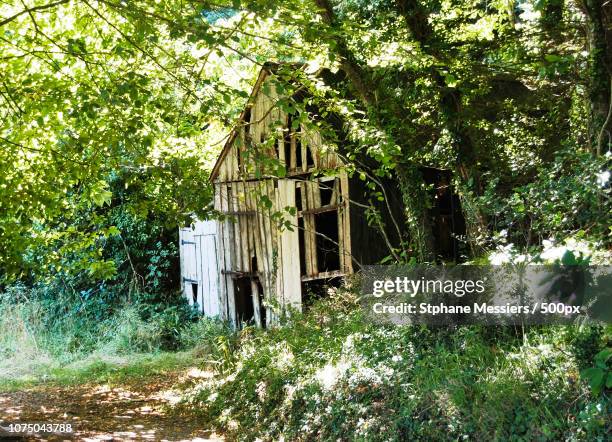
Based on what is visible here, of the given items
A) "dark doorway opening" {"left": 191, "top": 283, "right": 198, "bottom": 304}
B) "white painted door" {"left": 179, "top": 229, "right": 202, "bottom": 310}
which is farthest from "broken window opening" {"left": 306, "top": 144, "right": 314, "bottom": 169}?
"dark doorway opening" {"left": 191, "top": 283, "right": 198, "bottom": 304}

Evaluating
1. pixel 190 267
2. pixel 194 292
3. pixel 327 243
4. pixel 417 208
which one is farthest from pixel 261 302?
pixel 417 208

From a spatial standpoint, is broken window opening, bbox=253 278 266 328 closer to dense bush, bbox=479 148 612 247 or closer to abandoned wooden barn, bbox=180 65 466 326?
abandoned wooden barn, bbox=180 65 466 326

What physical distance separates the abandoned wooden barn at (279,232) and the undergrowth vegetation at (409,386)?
5.54 feet

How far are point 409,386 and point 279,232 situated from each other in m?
5.31

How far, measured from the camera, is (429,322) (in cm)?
685

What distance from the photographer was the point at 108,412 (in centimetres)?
904

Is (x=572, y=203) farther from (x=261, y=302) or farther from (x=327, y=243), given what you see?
(x=261, y=302)

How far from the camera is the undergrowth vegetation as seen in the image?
5102mm

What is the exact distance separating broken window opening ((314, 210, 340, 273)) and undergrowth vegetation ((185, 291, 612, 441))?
7.49ft

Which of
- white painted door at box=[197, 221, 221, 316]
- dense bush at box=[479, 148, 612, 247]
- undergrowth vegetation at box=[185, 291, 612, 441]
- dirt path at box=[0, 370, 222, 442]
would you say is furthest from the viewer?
white painted door at box=[197, 221, 221, 316]

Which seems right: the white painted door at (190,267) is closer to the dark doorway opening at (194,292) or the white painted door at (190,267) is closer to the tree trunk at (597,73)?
the dark doorway opening at (194,292)

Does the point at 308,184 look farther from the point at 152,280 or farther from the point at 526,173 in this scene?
the point at 152,280

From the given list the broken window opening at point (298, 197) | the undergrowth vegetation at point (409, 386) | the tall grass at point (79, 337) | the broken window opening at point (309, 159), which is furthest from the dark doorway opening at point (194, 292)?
the undergrowth vegetation at point (409, 386)

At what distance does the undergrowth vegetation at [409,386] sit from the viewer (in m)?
5.10
